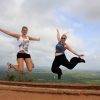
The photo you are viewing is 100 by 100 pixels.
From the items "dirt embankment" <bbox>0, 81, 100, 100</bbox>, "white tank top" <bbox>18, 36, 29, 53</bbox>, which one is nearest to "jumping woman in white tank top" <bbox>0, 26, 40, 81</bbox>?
"white tank top" <bbox>18, 36, 29, 53</bbox>

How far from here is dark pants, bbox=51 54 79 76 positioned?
16.2 meters

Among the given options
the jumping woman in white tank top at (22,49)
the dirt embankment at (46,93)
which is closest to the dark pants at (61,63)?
the jumping woman in white tank top at (22,49)

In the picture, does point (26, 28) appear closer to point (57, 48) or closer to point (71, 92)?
point (57, 48)

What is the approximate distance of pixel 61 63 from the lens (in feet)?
54.0

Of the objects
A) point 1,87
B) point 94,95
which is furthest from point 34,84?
point 94,95

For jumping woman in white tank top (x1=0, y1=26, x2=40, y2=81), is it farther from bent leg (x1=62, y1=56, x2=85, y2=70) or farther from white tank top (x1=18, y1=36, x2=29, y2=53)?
bent leg (x1=62, y1=56, x2=85, y2=70)

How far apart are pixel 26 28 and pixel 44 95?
14.4ft

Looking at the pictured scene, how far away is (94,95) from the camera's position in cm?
1155

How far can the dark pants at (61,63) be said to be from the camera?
Answer: 16209 mm

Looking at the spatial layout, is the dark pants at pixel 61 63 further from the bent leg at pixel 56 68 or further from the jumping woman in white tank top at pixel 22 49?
the jumping woman in white tank top at pixel 22 49

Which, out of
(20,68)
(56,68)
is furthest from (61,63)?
(20,68)

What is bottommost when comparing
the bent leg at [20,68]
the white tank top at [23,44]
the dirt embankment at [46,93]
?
the dirt embankment at [46,93]

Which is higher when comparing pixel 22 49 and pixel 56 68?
pixel 22 49

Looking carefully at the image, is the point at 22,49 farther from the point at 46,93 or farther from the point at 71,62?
the point at 46,93
